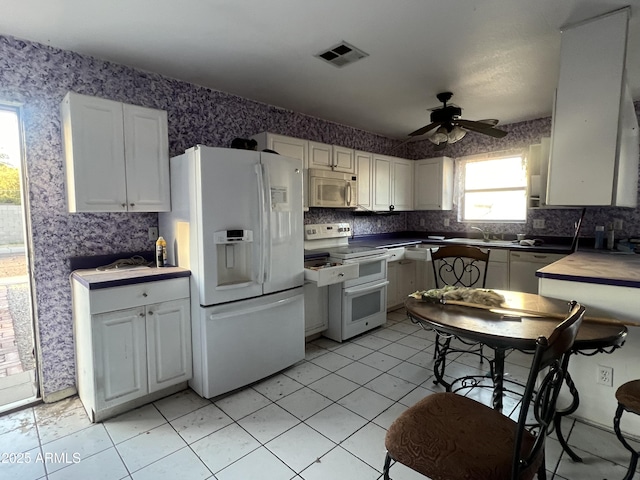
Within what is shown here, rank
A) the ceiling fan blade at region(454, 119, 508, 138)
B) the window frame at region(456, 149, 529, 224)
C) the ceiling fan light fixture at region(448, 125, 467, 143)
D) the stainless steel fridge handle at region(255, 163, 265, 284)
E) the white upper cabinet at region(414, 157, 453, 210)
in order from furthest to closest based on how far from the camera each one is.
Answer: the white upper cabinet at region(414, 157, 453, 210) → the window frame at region(456, 149, 529, 224) → the ceiling fan light fixture at region(448, 125, 467, 143) → the ceiling fan blade at region(454, 119, 508, 138) → the stainless steel fridge handle at region(255, 163, 265, 284)

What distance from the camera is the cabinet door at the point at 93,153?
217cm

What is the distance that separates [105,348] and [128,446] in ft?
1.90

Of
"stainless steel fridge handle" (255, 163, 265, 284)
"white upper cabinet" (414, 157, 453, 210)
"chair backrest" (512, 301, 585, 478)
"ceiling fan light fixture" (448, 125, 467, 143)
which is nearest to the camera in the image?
"chair backrest" (512, 301, 585, 478)

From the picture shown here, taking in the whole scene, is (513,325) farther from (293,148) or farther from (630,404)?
(293,148)

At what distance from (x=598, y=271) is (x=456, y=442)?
1593mm

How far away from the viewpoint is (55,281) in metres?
2.33

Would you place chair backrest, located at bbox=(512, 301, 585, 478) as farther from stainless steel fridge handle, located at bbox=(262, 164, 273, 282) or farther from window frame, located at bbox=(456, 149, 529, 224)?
window frame, located at bbox=(456, 149, 529, 224)

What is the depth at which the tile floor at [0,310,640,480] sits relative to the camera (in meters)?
1.71

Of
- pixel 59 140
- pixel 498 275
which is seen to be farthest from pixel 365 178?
pixel 59 140

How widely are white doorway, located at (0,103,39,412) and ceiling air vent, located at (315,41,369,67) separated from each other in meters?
2.12

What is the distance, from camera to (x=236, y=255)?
8.27 feet

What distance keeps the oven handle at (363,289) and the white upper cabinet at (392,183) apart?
1165 mm

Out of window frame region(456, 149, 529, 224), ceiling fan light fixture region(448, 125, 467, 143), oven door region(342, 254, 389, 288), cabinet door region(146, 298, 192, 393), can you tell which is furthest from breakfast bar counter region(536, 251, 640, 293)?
cabinet door region(146, 298, 192, 393)

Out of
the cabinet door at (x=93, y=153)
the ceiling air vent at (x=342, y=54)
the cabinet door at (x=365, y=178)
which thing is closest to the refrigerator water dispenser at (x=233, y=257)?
the cabinet door at (x=93, y=153)
